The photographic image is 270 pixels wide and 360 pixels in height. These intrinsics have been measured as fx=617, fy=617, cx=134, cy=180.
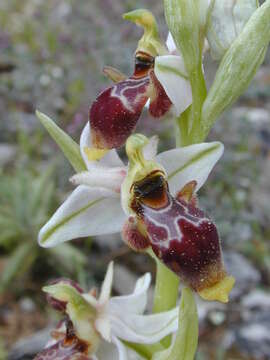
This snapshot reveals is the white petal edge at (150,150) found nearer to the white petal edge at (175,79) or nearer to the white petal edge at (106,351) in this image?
the white petal edge at (175,79)

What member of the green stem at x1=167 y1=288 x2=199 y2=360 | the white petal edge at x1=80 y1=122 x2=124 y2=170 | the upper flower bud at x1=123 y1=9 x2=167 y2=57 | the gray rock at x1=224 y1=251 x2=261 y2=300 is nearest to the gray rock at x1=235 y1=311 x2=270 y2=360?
the gray rock at x1=224 y1=251 x2=261 y2=300

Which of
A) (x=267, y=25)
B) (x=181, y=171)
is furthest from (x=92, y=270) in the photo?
(x=267, y=25)

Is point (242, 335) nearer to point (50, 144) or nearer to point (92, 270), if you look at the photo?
point (92, 270)

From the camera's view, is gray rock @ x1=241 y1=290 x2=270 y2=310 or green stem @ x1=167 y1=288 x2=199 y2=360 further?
gray rock @ x1=241 y1=290 x2=270 y2=310

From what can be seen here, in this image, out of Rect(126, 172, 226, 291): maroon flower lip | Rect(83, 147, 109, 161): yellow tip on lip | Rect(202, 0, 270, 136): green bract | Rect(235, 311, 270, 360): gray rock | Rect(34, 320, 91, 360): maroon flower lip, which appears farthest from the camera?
Rect(235, 311, 270, 360): gray rock

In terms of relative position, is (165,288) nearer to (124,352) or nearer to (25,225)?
(124,352)

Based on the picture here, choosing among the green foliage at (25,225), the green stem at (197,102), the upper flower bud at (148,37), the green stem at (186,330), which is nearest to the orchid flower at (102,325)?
the green stem at (186,330)

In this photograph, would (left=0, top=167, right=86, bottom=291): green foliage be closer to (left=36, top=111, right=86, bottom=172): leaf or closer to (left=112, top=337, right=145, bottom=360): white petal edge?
(left=112, top=337, right=145, bottom=360): white petal edge

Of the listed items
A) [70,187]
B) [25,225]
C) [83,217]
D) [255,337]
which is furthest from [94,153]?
[70,187]
